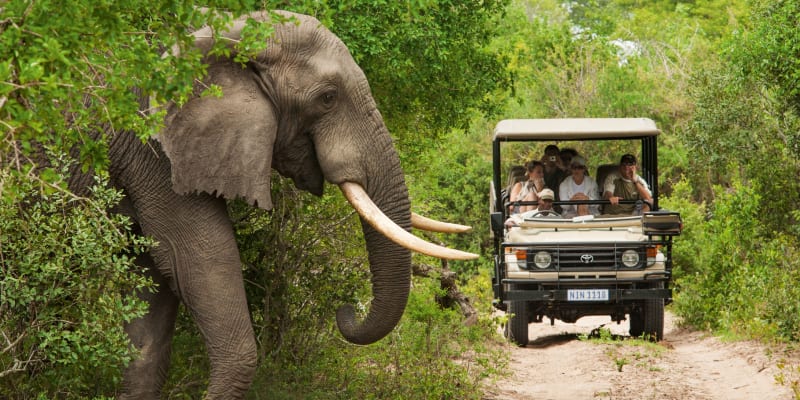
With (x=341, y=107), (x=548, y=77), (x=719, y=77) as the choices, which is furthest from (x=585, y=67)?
(x=341, y=107)

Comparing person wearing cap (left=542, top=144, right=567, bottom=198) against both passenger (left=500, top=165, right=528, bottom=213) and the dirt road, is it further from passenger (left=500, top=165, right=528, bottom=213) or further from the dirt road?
the dirt road

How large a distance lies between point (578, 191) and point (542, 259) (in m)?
1.04

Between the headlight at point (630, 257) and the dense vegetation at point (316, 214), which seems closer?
the dense vegetation at point (316, 214)

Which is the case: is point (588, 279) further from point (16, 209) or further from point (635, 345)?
point (16, 209)

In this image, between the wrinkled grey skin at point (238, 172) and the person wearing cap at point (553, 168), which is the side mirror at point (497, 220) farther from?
the wrinkled grey skin at point (238, 172)

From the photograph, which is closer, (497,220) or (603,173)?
(497,220)

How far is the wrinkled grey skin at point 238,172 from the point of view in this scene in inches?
292

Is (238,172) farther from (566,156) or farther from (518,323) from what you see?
(566,156)

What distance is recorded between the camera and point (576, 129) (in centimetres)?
1422

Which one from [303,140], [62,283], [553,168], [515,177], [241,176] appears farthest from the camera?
[515,177]

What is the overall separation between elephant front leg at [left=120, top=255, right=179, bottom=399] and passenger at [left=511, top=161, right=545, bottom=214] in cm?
647

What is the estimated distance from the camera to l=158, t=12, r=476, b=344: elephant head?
24.2 ft

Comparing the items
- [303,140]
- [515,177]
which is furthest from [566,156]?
[303,140]

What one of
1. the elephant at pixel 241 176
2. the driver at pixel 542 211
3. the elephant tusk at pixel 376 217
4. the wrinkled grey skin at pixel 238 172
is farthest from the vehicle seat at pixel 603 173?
the elephant tusk at pixel 376 217
